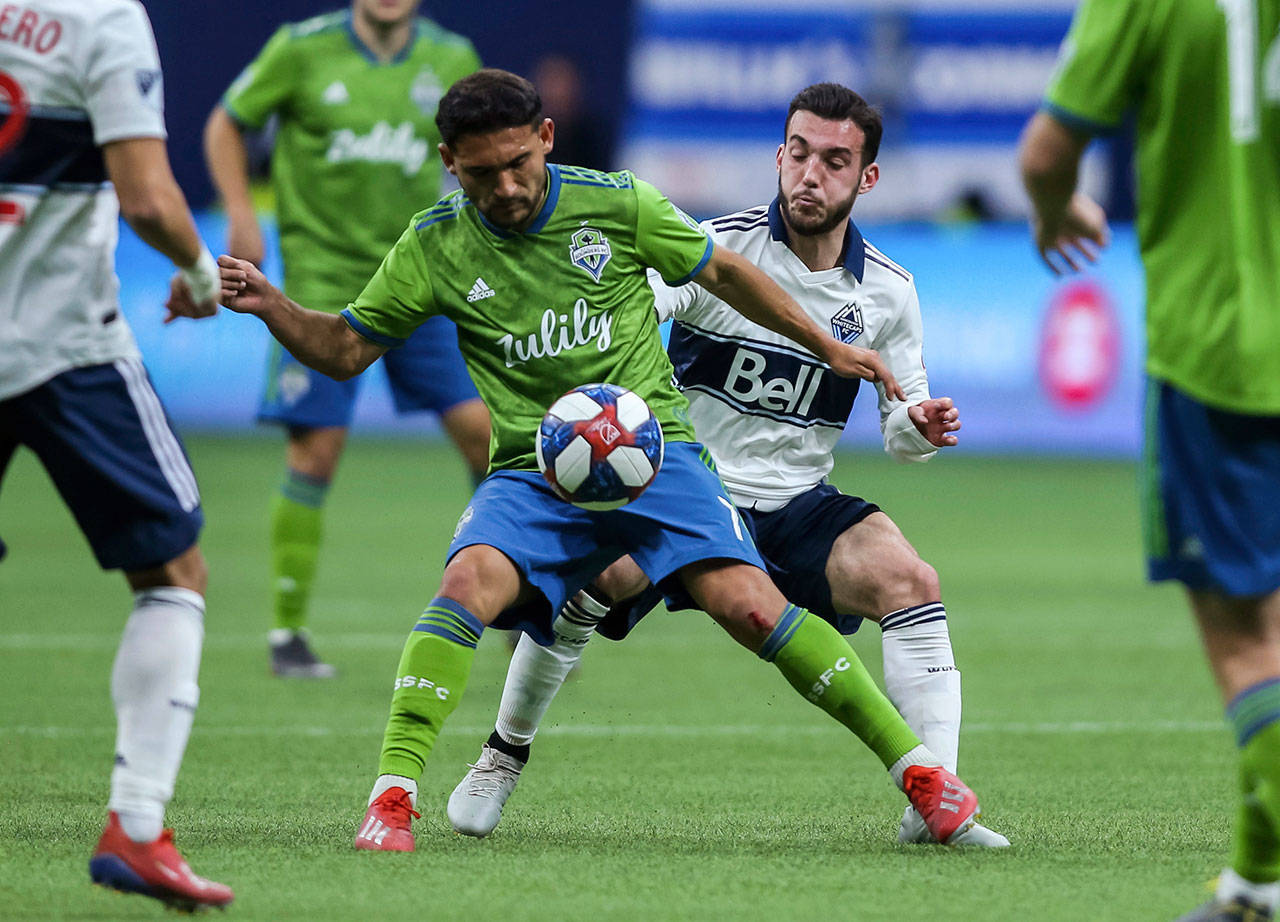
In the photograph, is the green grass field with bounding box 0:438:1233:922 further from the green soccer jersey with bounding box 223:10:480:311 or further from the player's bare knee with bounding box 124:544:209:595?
the green soccer jersey with bounding box 223:10:480:311

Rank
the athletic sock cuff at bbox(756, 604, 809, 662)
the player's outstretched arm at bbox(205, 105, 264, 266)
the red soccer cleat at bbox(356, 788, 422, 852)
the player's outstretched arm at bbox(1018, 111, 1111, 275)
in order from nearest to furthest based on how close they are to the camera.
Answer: the player's outstretched arm at bbox(1018, 111, 1111, 275)
the red soccer cleat at bbox(356, 788, 422, 852)
the athletic sock cuff at bbox(756, 604, 809, 662)
the player's outstretched arm at bbox(205, 105, 264, 266)

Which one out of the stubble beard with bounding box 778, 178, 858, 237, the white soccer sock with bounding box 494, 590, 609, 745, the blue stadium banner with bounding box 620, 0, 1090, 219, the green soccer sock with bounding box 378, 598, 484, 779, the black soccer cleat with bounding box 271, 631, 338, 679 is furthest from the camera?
the blue stadium banner with bounding box 620, 0, 1090, 219

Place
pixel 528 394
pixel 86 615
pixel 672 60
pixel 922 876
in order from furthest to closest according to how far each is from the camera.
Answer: pixel 672 60
pixel 86 615
pixel 528 394
pixel 922 876

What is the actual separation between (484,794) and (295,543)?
323 cm

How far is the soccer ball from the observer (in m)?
4.65

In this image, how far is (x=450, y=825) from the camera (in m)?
5.00

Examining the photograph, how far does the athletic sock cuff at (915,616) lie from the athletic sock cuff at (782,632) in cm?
42

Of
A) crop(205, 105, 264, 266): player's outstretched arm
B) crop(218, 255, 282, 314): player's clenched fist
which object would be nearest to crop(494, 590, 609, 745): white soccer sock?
crop(218, 255, 282, 314): player's clenched fist

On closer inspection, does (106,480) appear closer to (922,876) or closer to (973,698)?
(922,876)

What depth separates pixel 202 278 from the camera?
3.92m

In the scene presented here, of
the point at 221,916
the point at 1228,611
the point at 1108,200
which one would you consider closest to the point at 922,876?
the point at 1228,611

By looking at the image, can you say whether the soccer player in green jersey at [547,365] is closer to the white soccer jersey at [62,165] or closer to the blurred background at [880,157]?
the white soccer jersey at [62,165]

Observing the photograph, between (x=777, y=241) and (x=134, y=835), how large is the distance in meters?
2.58

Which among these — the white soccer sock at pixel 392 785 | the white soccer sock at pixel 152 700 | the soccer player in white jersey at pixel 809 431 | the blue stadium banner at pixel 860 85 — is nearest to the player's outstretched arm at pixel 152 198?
the white soccer sock at pixel 152 700
